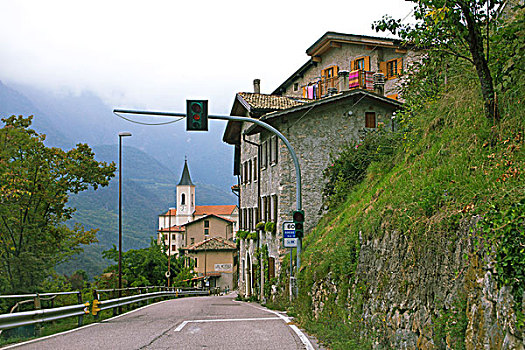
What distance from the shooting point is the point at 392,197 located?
9680mm

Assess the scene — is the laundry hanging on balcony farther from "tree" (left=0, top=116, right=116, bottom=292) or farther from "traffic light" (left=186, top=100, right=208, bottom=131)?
"traffic light" (left=186, top=100, right=208, bottom=131)

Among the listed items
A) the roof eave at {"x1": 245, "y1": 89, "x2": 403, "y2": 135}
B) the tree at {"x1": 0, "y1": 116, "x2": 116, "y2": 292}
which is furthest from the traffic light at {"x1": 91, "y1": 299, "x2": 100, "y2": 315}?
the roof eave at {"x1": 245, "y1": 89, "x2": 403, "y2": 135}

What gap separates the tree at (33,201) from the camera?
74.5 ft

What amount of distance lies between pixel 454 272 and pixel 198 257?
249 feet

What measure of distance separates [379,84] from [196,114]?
Result: 16879mm

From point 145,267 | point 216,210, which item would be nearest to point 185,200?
point 216,210

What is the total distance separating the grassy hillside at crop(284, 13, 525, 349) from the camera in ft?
17.3

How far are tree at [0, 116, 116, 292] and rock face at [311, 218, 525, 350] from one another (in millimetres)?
18136

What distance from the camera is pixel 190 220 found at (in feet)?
554

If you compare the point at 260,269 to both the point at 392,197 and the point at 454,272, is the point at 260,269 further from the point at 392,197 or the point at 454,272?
the point at 454,272

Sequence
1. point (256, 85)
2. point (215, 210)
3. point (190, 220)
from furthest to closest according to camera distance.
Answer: point (190, 220)
point (215, 210)
point (256, 85)

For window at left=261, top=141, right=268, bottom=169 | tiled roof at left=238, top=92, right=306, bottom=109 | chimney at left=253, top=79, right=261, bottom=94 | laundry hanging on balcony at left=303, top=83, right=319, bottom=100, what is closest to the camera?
tiled roof at left=238, top=92, right=306, bottom=109

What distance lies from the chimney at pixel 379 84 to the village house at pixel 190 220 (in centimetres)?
8153

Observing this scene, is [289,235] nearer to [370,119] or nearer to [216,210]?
[370,119]
